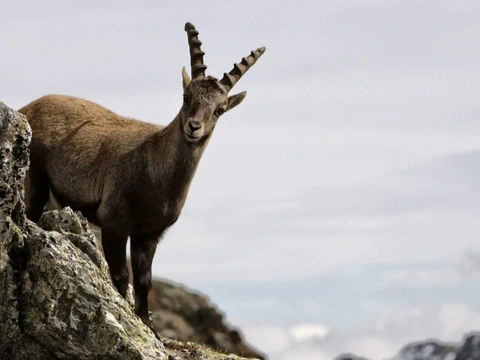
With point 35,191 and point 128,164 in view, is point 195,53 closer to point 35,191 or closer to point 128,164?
point 128,164

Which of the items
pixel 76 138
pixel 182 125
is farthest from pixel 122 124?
pixel 182 125

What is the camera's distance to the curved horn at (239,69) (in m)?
22.3

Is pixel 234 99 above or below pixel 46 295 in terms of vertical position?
above

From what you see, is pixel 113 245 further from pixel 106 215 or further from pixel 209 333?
pixel 209 333

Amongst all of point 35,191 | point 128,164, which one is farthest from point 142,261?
point 35,191

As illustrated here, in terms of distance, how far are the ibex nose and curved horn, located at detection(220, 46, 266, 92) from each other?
1.66m

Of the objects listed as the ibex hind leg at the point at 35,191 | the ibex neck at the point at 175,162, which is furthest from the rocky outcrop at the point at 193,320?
the ibex neck at the point at 175,162

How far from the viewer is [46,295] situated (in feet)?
57.2

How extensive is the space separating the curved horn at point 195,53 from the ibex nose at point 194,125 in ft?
5.87

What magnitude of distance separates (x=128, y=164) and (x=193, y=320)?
95.6ft

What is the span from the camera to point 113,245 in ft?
71.0

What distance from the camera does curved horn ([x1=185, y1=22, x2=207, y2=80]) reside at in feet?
73.3

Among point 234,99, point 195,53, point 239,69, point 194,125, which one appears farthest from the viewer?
point 239,69

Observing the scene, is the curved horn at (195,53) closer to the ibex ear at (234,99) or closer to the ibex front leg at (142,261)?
the ibex ear at (234,99)
